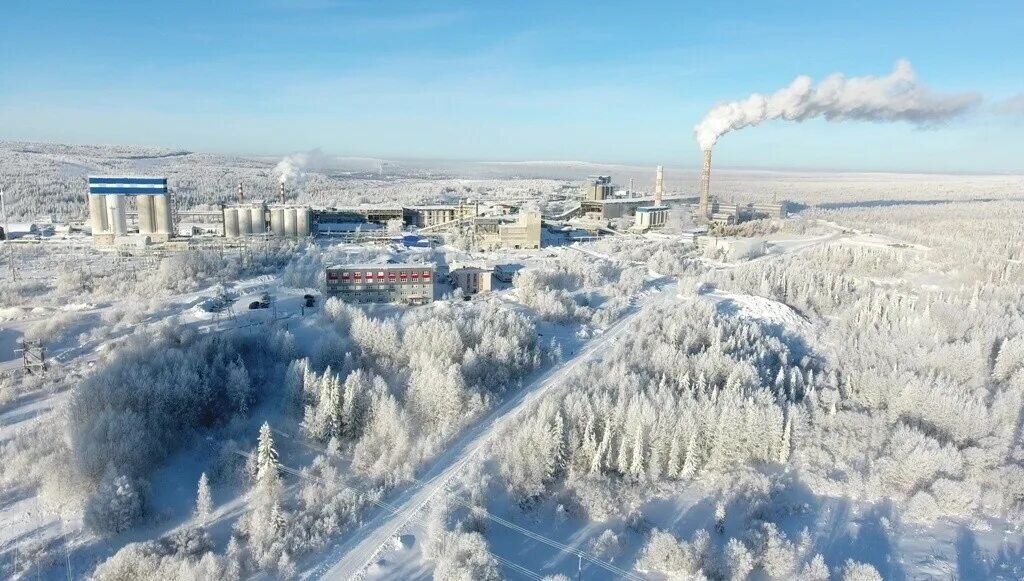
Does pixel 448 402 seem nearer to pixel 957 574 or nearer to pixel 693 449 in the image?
pixel 693 449

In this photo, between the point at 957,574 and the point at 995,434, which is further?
the point at 995,434

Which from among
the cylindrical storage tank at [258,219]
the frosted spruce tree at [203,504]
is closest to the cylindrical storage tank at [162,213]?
the cylindrical storage tank at [258,219]

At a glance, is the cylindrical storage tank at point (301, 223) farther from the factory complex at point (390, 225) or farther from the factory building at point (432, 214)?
the factory building at point (432, 214)

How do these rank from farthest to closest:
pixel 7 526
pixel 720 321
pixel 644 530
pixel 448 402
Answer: pixel 720 321 → pixel 448 402 → pixel 644 530 → pixel 7 526

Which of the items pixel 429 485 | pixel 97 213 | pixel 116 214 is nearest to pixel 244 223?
pixel 116 214

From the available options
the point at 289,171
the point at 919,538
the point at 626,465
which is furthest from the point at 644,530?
the point at 289,171

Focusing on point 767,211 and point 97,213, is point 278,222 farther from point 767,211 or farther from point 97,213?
point 767,211
